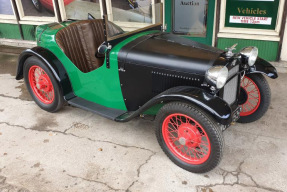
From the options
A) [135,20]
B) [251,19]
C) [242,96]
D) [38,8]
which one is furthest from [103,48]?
[38,8]

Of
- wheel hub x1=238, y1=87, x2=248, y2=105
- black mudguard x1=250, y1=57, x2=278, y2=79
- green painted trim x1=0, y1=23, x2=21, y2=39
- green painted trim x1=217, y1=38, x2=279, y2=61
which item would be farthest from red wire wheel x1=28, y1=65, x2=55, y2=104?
green painted trim x1=0, y1=23, x2=21, y2=39

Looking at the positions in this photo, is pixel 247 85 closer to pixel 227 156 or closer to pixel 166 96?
pixel 227 156

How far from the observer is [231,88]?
281 cm

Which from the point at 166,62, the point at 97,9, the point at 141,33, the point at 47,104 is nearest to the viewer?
the point at 166,62

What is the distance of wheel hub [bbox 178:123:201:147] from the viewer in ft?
8.29

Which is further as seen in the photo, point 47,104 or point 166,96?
point 47,104

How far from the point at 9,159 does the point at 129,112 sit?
1381mm

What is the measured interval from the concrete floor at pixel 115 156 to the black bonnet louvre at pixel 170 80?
27.4 inches

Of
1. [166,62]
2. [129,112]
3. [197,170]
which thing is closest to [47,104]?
[129,112]

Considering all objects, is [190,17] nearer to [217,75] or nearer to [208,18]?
[208,18]

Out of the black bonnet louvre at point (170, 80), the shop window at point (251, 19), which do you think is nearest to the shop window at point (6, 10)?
the shop window at point (251, 19)

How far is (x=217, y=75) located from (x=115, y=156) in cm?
135

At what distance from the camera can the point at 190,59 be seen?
2.61m

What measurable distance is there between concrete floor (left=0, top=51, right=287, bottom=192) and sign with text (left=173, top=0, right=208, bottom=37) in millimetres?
1994
